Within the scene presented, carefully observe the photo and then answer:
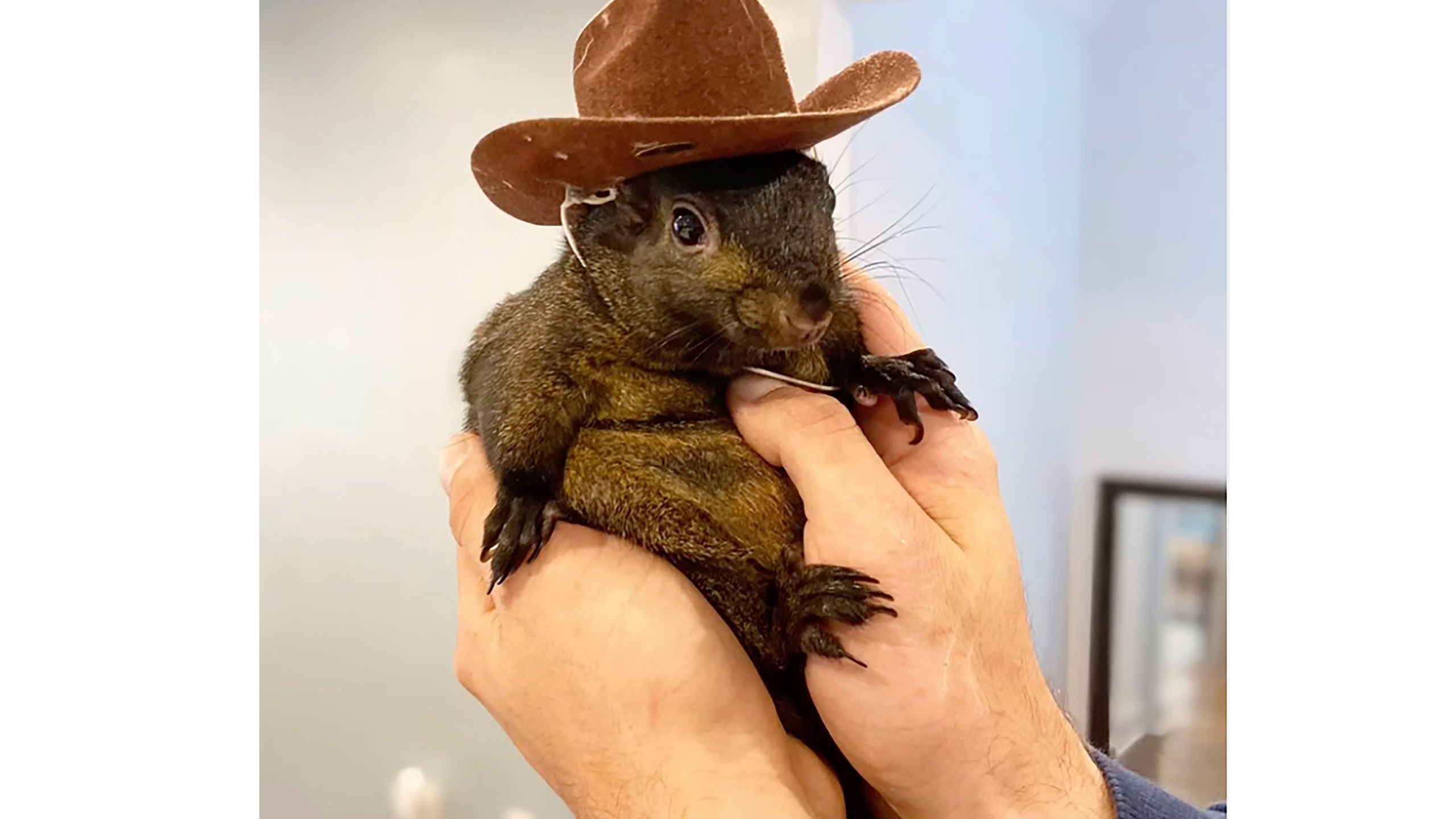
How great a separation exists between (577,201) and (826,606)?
495 millimetres

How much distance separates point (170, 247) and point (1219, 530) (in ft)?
6.44

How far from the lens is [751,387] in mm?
1109

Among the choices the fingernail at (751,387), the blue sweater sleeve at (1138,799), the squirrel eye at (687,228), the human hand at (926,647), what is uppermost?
the squirrel eye at (687,228)

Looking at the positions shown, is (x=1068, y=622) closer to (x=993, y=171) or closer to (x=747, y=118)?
(x=993, y=171)

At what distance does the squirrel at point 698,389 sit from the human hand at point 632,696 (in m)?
0.04

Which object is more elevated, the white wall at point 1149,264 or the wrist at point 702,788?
the white wall at point 1149,264

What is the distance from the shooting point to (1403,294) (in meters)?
0.93

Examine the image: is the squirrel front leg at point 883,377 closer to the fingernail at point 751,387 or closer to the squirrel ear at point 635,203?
the fingernail at point 751,387

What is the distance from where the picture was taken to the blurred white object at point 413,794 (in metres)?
2.14

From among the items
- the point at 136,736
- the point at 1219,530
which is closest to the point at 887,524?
the point at 136,736

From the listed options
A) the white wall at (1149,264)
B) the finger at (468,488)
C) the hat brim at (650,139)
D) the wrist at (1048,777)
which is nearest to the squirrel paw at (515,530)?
the finger at (468,488)

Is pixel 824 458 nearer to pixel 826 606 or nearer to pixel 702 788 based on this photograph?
Result: pixel 826 606

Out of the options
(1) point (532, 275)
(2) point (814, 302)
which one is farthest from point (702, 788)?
(1) point (532, 275)

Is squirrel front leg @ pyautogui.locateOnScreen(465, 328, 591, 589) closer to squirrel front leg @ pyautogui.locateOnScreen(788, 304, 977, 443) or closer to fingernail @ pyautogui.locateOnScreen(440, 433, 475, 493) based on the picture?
fingernail @ pyautogui.locateOnScreen(440, 433, 475, 493)
